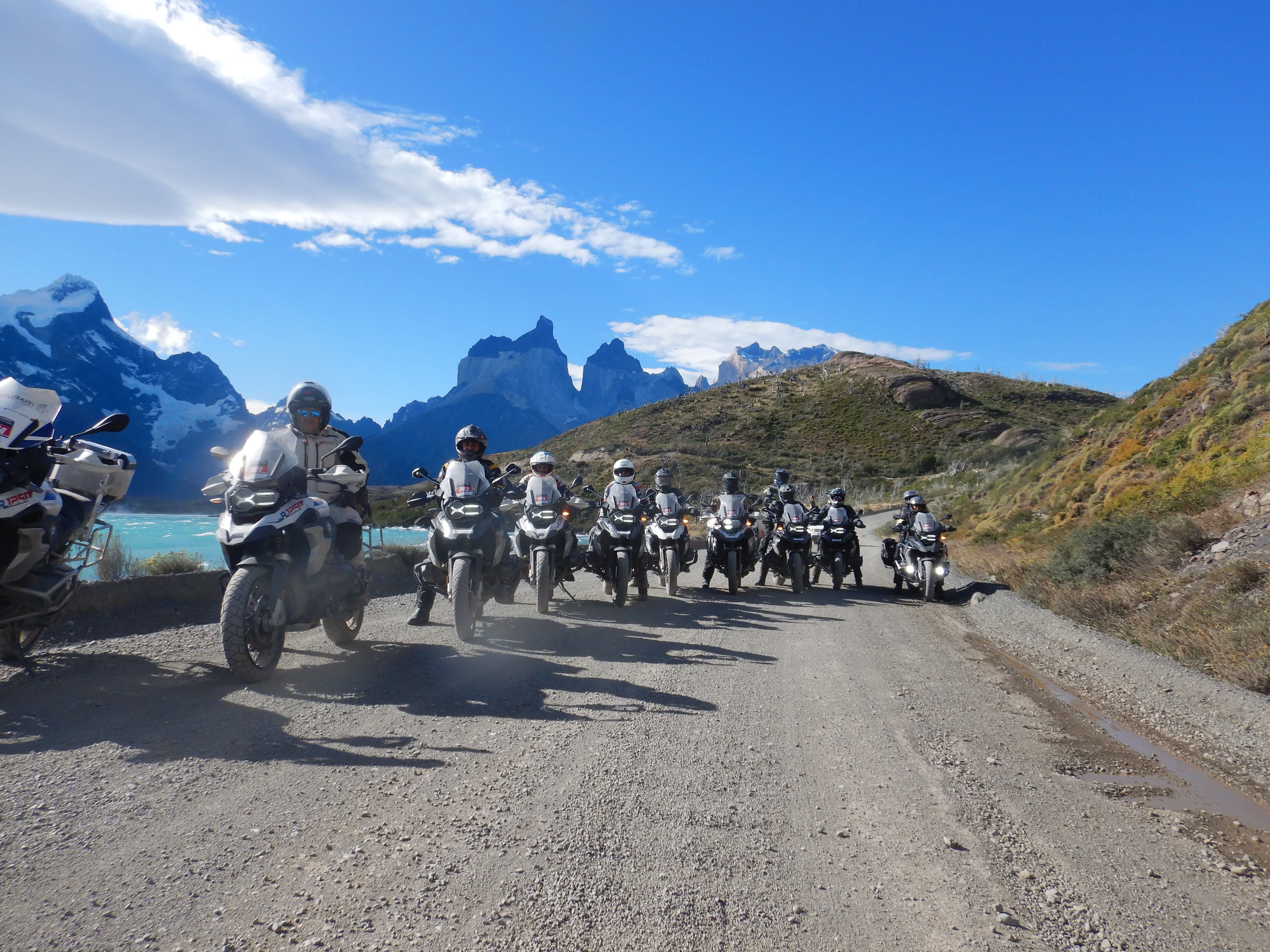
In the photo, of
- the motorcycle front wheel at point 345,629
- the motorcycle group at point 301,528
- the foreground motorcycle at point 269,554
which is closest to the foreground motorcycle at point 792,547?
the motorcycle group at point 301,528

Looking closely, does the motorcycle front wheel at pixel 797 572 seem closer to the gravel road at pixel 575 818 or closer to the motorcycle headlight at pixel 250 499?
the gravel road at pixel 575 818

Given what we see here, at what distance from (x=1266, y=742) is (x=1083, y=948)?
10.7 feet

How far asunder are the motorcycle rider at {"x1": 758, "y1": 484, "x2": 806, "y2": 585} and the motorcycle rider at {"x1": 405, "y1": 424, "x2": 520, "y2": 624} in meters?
6.95

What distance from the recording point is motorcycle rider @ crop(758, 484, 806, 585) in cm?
1354

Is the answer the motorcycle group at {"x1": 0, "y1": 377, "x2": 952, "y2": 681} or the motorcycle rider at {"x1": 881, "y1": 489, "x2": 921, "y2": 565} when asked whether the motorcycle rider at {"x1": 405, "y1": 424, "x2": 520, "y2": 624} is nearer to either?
the motorcycle group at {"x1": 0, "y1": 377, "x2": 952, "y2": 681}

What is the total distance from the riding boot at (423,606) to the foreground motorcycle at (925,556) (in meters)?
8.26

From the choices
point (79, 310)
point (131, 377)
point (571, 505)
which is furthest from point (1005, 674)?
point (79, 310)

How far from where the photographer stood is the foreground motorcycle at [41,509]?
14.5 ft

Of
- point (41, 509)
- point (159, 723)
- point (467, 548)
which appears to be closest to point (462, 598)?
point (467, 548)

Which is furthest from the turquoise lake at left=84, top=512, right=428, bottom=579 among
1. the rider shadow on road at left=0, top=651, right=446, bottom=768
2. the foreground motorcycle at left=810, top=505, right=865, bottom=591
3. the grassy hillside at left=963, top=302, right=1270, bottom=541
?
the grassy hillside at left=963, top=302, right=1270, bottom=541

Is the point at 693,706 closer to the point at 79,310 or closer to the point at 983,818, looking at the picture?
the point at 983,818

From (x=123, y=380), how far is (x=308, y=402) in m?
155

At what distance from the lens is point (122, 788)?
3170 millimetres

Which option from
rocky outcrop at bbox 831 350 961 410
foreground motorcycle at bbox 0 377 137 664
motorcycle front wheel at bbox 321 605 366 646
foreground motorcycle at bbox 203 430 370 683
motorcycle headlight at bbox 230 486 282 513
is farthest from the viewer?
rocky outcrop at bbox 831 350 961 410
